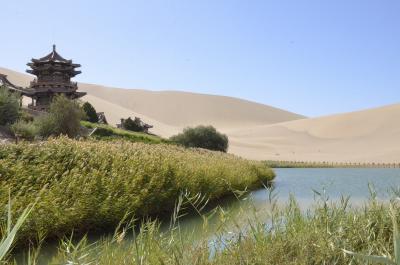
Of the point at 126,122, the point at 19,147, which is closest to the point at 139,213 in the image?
the point at 19,147

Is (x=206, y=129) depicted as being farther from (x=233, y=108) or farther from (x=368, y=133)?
(x=233, y=108)

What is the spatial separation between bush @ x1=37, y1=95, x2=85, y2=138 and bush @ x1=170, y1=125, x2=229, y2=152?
18258mm

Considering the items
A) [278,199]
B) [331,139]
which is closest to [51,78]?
[278,199]

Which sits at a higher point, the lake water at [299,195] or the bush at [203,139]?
the bush at [203,139]

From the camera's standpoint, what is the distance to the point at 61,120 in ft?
94.3

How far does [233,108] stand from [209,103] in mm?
6451

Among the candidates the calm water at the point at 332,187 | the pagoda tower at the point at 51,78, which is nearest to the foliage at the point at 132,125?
the pagoda tower at the point at 51,78

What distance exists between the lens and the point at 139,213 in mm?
9609

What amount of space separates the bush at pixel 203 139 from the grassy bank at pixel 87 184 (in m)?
33.4

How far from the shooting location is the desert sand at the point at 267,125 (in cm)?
7434

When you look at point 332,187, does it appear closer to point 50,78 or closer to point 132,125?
point 132,125

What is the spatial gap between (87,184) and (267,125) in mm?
95967

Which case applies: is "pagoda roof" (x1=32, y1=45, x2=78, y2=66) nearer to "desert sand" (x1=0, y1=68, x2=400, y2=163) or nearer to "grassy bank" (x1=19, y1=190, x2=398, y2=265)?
"desert sand" (x1=0, y1=68, x2=400, y2=163)

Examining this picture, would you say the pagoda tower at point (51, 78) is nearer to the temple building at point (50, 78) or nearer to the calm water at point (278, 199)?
the temple building at point (50, 78)
